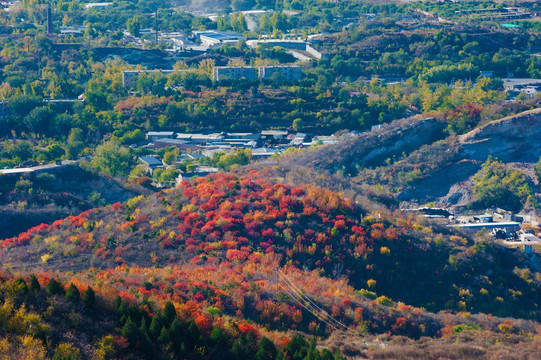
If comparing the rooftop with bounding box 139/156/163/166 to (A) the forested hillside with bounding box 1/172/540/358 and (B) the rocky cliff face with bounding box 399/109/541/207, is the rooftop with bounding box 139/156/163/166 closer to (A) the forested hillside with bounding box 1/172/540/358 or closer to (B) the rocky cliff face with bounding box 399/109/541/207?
(A) the forested hillside with bounding box 1/172/540/358

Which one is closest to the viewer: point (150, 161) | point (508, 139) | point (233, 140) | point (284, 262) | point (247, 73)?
point (284, 262)

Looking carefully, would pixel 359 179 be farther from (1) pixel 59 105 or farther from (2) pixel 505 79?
(2) pixel 505 79

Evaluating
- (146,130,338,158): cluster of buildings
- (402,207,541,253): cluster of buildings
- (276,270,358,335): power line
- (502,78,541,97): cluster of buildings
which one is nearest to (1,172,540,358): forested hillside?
(276,270,358,335): power line

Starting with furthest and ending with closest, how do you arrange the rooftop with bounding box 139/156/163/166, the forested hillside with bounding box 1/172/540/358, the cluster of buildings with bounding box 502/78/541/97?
the cluster of buildings with bounding box 502/78/541/97
the rooftop with bounding box 139/156/163/166
the forested hillside with bounding box 1/172/540/358

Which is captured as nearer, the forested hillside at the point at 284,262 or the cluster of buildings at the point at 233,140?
the forested hillside at the point at 284,262

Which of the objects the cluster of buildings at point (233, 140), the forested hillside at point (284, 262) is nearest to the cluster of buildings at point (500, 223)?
the forested hillside at point (284, 262)

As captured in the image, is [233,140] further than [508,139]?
Yes

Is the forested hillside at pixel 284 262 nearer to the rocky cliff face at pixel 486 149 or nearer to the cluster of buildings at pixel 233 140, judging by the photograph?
the rocky cliff face at pixel 486 149

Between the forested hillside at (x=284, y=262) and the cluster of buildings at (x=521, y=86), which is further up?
the forested hillside at (x=284, y=262)

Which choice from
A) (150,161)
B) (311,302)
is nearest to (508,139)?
(150,161)

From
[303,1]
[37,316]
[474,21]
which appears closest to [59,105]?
[37,316]

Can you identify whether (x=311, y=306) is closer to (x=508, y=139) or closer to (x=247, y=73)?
(x=508, y=139)
